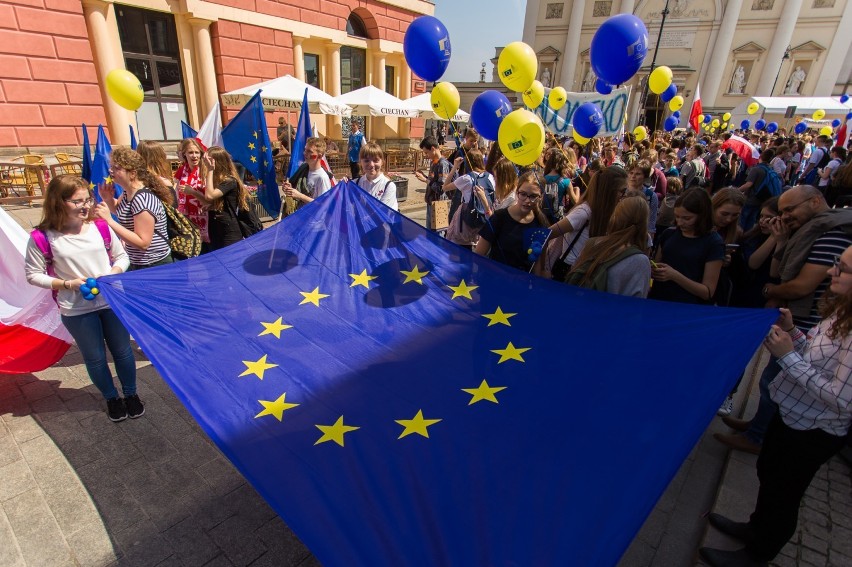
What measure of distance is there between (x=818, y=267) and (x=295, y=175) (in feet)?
15.7

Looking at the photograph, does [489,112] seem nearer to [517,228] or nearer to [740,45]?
[517,228]

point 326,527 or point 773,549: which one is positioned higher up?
point 326,527

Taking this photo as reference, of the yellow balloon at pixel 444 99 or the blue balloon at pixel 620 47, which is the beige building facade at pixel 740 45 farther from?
the yellow balloon at pixel 444 99

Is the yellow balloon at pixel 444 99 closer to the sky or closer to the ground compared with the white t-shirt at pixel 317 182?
closer to the sky

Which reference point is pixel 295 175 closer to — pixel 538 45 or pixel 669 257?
pixel 669 257

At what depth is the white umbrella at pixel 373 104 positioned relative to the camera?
11.1 metres

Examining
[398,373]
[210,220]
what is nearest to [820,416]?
[398,373]

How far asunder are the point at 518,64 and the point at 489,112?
0.73 m

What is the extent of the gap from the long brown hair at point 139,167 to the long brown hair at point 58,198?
22.5 inches

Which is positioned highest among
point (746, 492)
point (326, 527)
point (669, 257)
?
point (669, 257)

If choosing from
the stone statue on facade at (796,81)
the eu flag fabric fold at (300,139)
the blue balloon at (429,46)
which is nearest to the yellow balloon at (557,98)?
the blue balloon at (429,46)

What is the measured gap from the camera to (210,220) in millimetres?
4262

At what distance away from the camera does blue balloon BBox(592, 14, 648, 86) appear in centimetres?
517

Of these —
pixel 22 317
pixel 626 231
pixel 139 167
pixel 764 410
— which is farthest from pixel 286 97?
pixel 764 410
